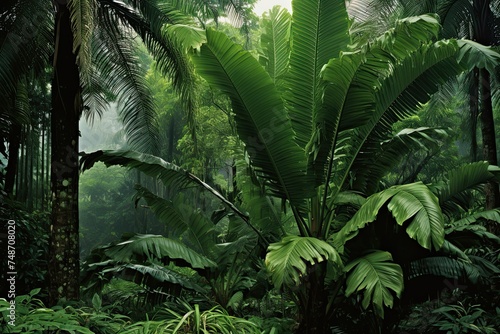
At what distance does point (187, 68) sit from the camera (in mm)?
7289

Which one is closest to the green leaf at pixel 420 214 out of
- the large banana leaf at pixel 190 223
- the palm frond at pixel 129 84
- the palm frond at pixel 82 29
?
the palm frond at pixel 82 29

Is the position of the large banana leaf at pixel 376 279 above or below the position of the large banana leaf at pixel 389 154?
below

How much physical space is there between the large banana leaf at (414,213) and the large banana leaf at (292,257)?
1.48 feet

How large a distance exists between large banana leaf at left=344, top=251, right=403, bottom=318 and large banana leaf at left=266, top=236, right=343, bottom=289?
322 mm

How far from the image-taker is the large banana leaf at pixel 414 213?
14.8 ft

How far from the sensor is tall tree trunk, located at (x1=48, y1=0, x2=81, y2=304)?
5.69 metres

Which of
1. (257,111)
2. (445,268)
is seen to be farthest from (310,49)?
(445,268)

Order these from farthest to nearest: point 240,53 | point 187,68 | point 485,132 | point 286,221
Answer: point 485,132 → point 286,221 → point 187,68 → point 240,53

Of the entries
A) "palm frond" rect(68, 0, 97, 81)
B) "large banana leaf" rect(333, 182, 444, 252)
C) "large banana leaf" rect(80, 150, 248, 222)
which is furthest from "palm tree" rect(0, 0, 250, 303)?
"large banana leaf" rect(333, 182, 444, 252)

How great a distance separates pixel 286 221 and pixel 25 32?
5.24 metres

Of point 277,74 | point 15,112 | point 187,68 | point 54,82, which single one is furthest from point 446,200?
point 15,112

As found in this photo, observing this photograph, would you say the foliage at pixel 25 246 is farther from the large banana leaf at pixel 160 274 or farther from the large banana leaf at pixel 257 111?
the large banana leaf at pixel 257 111

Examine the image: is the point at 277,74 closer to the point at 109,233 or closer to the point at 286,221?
the point at 286,221

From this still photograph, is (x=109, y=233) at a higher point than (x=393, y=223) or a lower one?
higher
